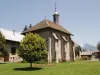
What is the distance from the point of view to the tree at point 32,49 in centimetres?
2750

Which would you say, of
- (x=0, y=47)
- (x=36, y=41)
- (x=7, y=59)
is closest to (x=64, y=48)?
(x=7, y=59)

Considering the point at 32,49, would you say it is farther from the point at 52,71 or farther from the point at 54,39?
the point at 54,39

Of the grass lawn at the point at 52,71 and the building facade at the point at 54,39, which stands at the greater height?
the building facade at the point at 54,39

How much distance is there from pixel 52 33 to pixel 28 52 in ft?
56.3

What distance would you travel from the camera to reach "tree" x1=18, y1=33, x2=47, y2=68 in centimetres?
2750

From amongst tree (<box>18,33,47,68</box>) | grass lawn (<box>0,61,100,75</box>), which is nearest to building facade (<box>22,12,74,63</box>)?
tree (<box>18,33,47,68</box>)

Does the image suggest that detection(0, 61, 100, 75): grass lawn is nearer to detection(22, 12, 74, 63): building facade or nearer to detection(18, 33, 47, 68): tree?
detection(18, 33, 47, 68): tree

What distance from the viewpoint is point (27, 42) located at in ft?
93.4

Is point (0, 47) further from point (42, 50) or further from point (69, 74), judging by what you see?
point (69, 74)

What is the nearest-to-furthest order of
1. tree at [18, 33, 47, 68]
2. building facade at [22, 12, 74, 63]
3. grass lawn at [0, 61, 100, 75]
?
1. grass lawn at [0, 61, 100, 75]
2. tree at [18, 33, 47, 68]
3. building facade at [22, 12, 74, 63]

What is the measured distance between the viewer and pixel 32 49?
27594 mm

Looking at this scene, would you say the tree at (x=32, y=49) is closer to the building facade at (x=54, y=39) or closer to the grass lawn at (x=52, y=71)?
the grass lawn at (x=52, y=71)

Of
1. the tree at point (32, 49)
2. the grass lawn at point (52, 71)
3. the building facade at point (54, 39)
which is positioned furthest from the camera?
the building facade at point (54, 39)

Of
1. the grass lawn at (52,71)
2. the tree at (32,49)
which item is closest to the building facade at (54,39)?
the tree at (32,49)
